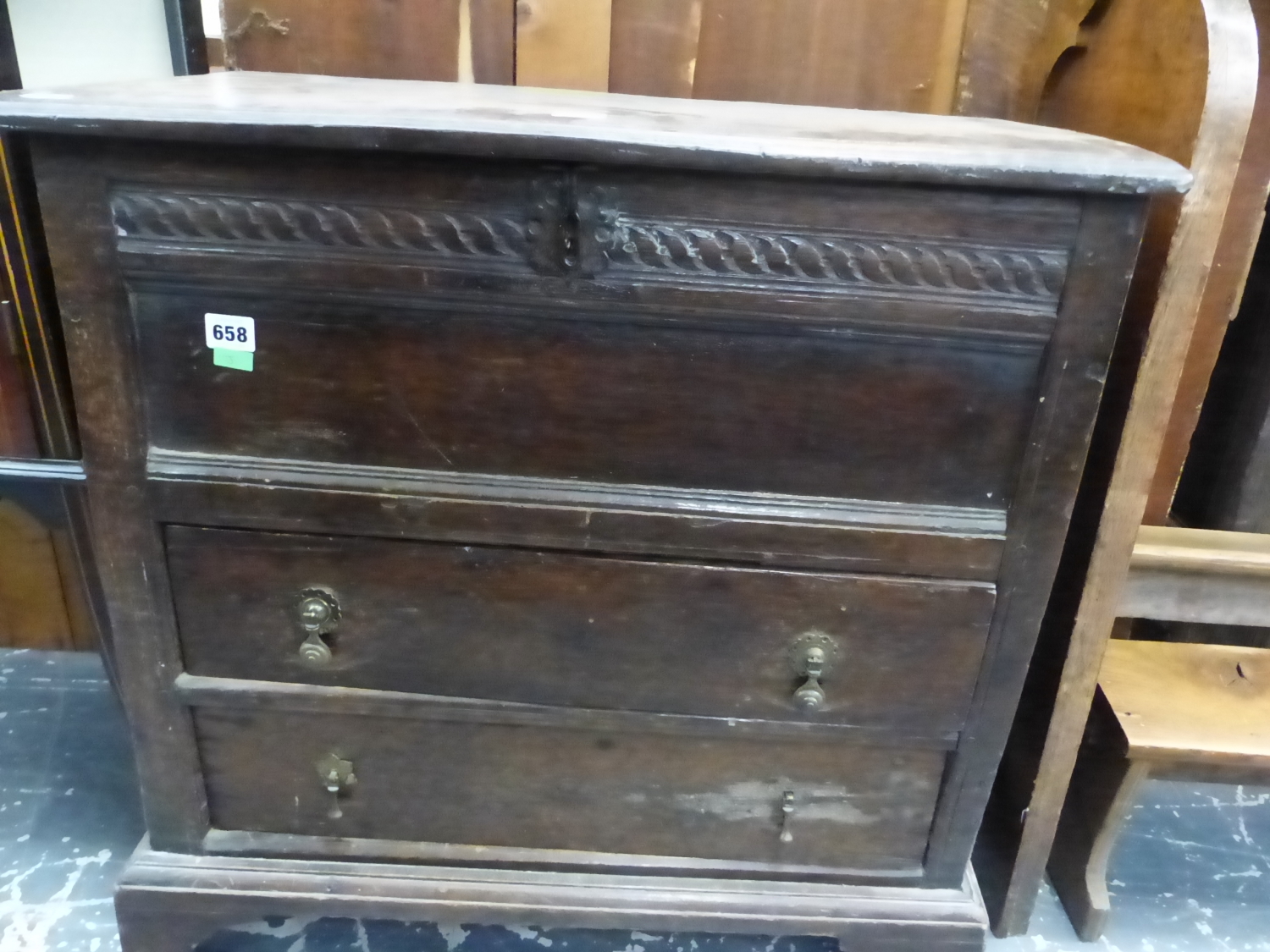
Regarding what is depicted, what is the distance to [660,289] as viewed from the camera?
0.73m

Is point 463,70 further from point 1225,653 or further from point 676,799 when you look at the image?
point 1225,653

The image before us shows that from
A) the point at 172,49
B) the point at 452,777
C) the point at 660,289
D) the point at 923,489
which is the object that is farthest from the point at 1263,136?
the point at 172,49

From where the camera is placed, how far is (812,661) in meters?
0.85

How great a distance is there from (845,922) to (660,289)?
69cm

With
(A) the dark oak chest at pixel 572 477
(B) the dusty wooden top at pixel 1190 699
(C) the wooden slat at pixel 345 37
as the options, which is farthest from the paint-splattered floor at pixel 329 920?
(C) the wooden slat at pixel 345 37

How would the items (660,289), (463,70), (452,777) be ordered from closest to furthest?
1. (660,289)
2. (452,777)
3. (463,70)

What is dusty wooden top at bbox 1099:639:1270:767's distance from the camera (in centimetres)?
102

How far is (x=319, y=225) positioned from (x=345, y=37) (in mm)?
545

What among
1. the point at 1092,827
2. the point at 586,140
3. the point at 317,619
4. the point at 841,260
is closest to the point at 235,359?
the point at 317,619

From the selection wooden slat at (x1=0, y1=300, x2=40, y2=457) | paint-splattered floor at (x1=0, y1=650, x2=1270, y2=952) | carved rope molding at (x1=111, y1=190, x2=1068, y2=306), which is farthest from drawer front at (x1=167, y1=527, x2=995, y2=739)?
wooden slat at (x1=0, y1=300, x2=40, y2=457)

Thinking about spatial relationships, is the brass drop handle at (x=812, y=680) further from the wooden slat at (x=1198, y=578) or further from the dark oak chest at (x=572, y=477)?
the wooden slat at (x=1198, y=578)

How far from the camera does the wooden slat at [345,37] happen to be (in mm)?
1123

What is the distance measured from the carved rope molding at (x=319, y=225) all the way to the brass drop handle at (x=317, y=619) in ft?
1.05

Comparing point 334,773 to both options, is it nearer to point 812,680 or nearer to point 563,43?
point 812,680
